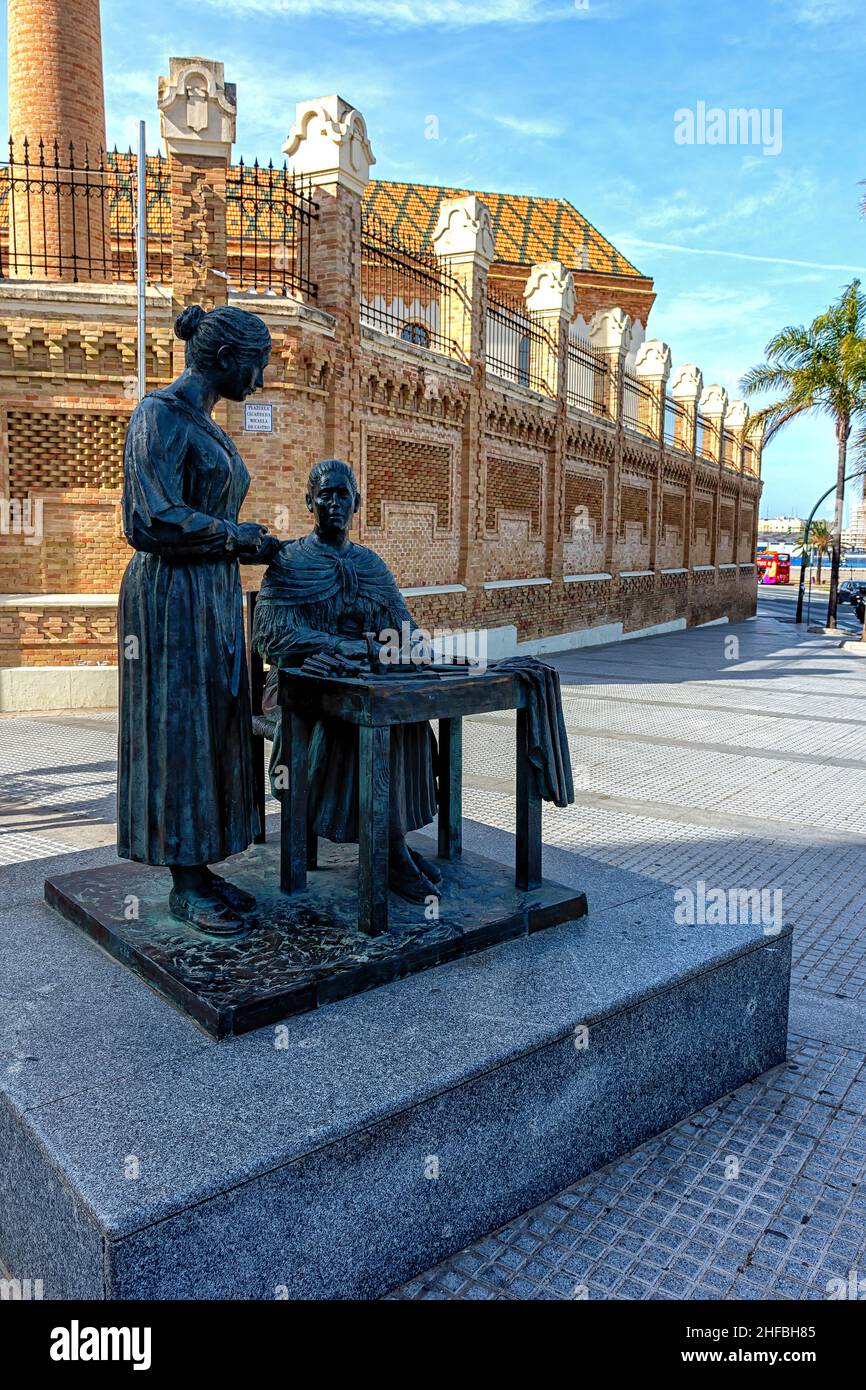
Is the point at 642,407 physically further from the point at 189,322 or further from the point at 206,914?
the point at 206,914

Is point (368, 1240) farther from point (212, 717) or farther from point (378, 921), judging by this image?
point (212, 717)

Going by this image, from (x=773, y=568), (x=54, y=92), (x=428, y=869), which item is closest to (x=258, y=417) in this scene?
(x=54, y=92)

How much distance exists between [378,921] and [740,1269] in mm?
1486

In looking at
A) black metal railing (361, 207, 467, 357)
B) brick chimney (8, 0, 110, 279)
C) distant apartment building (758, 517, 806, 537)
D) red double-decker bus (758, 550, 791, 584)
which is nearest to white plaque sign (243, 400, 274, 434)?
black metal railing (361, 207, 467, 357)

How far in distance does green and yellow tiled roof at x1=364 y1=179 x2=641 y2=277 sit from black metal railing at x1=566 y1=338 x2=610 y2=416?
798cm

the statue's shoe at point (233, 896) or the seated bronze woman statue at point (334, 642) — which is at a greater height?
the seated bronze woman statue at point (334, 642)

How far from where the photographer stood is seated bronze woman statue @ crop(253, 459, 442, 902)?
3.77m

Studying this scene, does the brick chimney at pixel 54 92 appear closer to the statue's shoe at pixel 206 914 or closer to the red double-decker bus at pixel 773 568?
the statue's shoe at pixel 206 914

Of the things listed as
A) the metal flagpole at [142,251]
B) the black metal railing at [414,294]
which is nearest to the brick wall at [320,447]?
the black metal railing at [414,294]

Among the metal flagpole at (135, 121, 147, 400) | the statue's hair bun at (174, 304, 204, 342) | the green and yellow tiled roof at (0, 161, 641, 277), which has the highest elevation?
the green and yellow tiled roof at (0, 161, 641, 277)

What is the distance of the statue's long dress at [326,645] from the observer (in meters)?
3.80

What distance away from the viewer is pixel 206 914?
3.37 m

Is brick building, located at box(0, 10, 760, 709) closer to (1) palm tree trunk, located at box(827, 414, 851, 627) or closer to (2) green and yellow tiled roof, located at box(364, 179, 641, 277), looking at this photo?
(2) green and yellow tiled roof, located at box(364, 179, 641, 277)

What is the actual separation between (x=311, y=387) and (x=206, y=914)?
10.1 m
